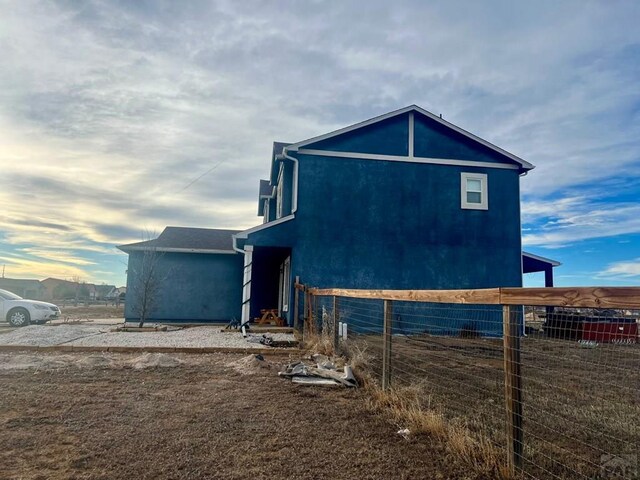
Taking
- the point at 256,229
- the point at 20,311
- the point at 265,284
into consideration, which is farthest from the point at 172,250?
the point at 20,311

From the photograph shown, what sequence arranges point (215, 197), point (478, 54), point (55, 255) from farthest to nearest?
point (55, 255)
point (215, 197)
point (478, 54)

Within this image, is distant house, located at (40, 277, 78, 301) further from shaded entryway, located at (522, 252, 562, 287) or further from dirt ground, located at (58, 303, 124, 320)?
shaded entryway, located at (522, 252, 562, 287)

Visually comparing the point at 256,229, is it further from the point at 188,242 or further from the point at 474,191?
the point at 474,191

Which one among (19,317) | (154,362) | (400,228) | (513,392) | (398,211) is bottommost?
(19,317)

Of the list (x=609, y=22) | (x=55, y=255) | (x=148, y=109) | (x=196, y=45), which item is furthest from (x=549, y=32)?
(x=55, y=255)

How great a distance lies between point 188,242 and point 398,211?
27.2 feet

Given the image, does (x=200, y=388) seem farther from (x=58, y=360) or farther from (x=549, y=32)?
(x=549, y=32)

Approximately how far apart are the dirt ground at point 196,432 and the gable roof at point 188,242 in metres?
9.63

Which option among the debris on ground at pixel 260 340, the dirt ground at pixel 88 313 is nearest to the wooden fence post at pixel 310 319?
the debris on ground at pixel 260 340

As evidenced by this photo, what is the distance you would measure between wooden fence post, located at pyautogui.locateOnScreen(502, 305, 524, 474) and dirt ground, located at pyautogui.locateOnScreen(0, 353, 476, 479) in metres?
0.33

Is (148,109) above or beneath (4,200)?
above

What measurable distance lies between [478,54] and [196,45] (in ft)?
22.4

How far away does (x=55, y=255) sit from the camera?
22562 mm

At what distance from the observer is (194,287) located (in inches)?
613
